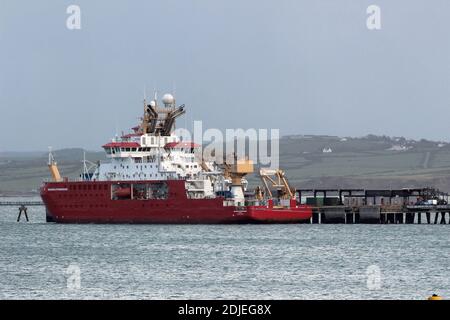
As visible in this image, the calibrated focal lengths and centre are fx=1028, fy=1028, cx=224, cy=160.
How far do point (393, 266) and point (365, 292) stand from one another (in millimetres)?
9505

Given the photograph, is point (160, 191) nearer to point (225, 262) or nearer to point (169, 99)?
point (169, 99)

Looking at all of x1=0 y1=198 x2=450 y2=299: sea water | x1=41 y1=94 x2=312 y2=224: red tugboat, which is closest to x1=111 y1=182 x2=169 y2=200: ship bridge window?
x1=41 y1=94 x2=312 y2=224: red tugboat

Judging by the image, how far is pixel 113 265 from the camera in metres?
41.4

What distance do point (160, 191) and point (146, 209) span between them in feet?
5.01

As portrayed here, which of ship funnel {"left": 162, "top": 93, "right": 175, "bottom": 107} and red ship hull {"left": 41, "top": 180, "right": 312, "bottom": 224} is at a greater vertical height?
ship funnel {"left": 162, "top": 93, "right": 175, "bottom": 107}

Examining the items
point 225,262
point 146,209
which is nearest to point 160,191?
point 146,209

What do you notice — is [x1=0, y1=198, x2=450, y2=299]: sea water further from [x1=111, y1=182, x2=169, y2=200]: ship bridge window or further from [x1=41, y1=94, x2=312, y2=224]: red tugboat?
[x1=111, y1=182, x2=169, y2=200]: ship bridge window

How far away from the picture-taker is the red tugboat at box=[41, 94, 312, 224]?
A: 6731 centimetres

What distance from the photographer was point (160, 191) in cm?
6862

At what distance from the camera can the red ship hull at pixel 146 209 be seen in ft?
220

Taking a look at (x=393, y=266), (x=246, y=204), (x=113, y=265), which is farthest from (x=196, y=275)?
(x=246, y=204)

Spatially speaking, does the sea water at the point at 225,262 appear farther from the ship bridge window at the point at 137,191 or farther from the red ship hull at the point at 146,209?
the ship bridge window at the point at 137,191
